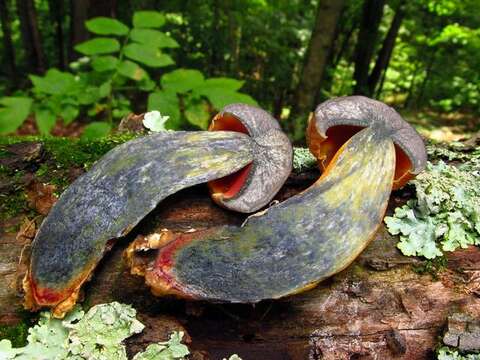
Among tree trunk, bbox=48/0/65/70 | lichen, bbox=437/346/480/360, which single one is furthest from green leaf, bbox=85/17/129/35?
tree trunk, bbox=48/0/65/70

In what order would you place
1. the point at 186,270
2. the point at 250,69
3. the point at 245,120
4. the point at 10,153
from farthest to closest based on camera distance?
the point at 250,69 → the point at 10,153 → the point at 245,120 → the point at 186,270

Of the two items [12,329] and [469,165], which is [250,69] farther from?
[12,329]

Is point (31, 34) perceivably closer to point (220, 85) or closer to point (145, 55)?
point (145, 55)

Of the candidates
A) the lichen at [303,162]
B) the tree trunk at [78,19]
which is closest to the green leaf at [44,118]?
the lichen at [303,162]

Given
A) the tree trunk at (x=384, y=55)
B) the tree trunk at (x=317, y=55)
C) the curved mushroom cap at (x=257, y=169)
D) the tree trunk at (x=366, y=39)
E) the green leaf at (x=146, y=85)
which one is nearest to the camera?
the curved mushroom cap at (x=257, y=169)

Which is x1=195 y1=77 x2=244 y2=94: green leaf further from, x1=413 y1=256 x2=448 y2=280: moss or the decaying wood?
x1=413 y1=256 x2=448 y2=280: moss

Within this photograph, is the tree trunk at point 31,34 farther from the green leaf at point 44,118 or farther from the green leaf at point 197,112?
the green leaf at point 197,112

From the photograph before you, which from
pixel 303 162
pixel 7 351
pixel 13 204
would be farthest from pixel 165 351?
pixel 303 162

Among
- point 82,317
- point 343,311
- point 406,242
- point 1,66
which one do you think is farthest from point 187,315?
point 1,66
